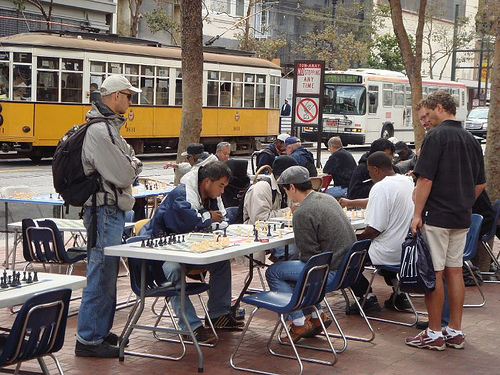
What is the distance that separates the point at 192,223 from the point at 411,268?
6.00 ft

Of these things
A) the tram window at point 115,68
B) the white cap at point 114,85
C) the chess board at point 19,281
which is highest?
the tram window at point 115,68

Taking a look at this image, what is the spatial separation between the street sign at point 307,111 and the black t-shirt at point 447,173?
27.3 feet

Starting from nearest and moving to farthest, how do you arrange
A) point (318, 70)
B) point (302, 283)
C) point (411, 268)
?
1. point (302, 283)
2. point (411, 268)
3. point (318, 70)

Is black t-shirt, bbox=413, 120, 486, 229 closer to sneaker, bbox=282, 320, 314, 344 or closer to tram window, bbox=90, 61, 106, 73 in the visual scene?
sneaker, bbox=282, 320, 314, 344

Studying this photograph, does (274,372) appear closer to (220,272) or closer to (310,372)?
(310,372)

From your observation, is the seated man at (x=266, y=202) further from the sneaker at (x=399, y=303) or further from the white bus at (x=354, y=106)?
the white bus at (x=354, y=106)

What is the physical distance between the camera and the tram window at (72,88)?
978 inches

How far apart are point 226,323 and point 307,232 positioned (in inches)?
46.8

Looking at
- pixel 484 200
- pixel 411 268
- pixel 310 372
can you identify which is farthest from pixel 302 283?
pixel 484 200

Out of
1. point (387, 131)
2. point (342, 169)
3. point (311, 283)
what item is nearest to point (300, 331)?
point (311, 283)

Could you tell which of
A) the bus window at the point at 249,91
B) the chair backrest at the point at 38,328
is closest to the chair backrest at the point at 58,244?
the chair backrest at the point at 38,328

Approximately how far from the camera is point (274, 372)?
22.2ft

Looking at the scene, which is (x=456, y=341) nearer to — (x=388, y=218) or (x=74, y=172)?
(x=388, y=218)

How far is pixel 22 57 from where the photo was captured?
24266mm
